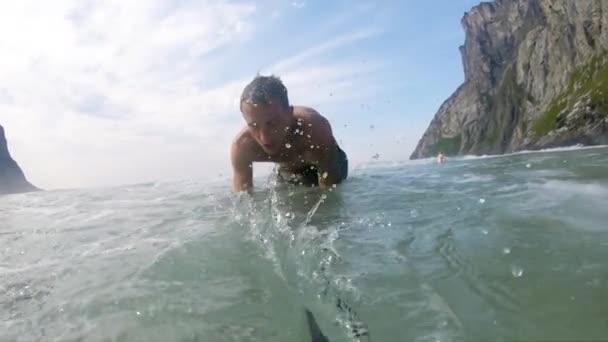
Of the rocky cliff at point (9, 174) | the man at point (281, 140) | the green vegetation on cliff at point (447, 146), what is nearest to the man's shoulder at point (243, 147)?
the man at point (281, 140)

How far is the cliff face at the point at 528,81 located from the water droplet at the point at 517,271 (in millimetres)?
76061

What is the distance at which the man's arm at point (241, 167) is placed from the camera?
7012 mm

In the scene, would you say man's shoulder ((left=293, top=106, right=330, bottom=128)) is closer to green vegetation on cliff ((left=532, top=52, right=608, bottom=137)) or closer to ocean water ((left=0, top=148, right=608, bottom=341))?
→ ocean water ((left=0, top=148, right=608, bottom=341))

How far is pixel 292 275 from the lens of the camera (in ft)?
10.6

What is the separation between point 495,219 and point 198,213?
365cm

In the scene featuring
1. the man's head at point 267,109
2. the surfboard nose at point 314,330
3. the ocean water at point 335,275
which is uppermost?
the man's head at point 267,109

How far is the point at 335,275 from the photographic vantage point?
121 inches

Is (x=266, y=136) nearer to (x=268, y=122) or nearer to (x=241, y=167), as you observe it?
(x=268, y=122)

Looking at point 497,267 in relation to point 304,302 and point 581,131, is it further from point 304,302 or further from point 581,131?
Answer: point 581,131

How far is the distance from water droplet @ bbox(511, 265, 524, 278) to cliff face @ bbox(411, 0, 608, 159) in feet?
250

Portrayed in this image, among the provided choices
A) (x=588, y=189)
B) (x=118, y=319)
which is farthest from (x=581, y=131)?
(x=118, y=319)

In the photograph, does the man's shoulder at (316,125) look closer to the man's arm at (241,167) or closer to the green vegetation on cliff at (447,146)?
the man's arm at (241,167)

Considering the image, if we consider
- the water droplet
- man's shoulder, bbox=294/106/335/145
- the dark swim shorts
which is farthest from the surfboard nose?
the dark swim shorts

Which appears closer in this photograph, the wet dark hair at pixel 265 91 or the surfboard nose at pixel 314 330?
the surfboard nose at pixel 314 330
